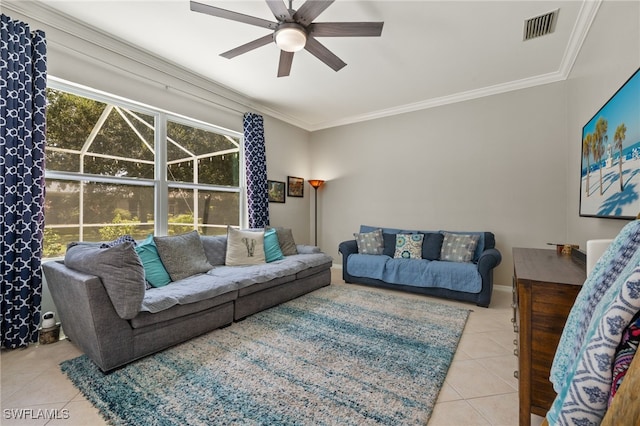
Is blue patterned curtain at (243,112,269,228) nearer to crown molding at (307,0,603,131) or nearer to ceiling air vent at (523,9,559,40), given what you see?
crown molding at (307,0,603,131)

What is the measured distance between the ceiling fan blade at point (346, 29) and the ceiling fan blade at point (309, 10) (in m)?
0.08

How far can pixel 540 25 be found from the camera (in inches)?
96.0

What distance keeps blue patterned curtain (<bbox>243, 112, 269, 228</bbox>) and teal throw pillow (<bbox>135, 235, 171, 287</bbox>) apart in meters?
1.65

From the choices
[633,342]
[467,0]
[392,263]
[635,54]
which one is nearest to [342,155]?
[392,263]

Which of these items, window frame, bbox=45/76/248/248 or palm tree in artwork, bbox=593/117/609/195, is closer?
palm tree in artwork, bbox=593/117/609/195

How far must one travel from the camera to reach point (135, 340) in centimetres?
194

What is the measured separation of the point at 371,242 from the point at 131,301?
3.09m

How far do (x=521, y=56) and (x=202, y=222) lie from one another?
14.1 ft

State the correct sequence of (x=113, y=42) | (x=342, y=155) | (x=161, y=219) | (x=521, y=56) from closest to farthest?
(x=113, y=42)
(x=521, y=56)
(x=161, y=219)
(x=342, y=155)

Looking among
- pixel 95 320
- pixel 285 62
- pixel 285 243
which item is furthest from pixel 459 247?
pixel 95 320

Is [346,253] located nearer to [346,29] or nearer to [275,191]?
[275,191]

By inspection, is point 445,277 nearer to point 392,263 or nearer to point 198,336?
point 392,263

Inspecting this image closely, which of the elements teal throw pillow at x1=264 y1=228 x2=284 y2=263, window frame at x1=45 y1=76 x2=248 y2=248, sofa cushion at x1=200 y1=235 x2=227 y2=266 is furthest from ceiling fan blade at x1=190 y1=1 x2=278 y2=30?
teal throw pillow at x1=264 y1=228 x2=284 y2=263

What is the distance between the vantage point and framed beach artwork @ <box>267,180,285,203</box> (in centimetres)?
457
